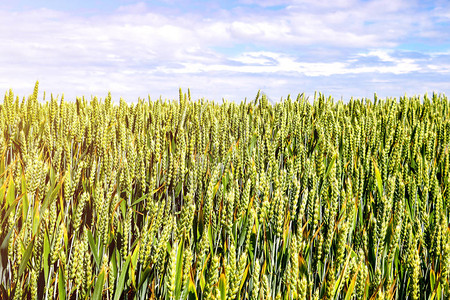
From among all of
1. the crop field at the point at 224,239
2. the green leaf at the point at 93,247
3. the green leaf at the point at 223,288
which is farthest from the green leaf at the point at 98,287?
the green leaf at the point at 223,288

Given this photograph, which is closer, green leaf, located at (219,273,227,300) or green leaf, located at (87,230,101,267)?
green leaf, located at (219,273,227,300)

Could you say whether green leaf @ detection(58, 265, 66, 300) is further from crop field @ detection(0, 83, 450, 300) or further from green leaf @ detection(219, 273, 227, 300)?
green leaf @ detection(219, 273, 227, 300)

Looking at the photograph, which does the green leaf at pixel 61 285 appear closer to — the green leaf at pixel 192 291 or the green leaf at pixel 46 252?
the green leaf at pixel 46 252

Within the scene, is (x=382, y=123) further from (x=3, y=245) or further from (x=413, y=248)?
(x=3, y=245)

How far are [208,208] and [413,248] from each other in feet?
1.84

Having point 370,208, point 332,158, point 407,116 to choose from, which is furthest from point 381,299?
point 407,116

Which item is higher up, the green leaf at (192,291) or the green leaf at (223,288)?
the green leaf at (223,288)

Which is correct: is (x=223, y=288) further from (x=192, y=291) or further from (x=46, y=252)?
(x=46, y=252)

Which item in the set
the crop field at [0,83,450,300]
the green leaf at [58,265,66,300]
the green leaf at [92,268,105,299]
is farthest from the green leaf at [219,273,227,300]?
the green leaf at [58,265,66,300]

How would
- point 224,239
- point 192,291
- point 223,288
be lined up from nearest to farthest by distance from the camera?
1. point 223,288
2. point 192,291
3. point 224,239

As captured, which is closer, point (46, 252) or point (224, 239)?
point (46, 252)

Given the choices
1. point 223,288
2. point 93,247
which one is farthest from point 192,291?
point 93,247

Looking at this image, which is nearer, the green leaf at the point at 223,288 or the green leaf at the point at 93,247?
the green leaf at the point at 223,288

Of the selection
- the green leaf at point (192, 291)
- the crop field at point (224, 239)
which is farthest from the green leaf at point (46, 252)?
the green leaf at point (192, 291)
